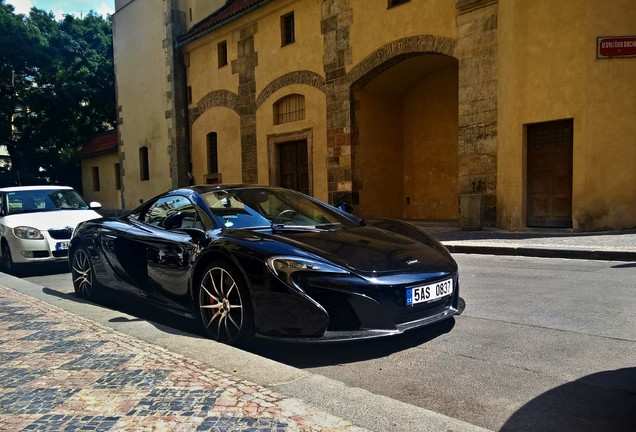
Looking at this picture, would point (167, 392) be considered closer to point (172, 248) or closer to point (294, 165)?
point (172, 248)

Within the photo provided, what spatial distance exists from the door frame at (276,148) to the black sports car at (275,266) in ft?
39.2

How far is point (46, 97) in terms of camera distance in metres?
32.7

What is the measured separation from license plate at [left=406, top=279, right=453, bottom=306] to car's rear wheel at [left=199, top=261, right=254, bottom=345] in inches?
45.9

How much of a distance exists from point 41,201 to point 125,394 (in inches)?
306

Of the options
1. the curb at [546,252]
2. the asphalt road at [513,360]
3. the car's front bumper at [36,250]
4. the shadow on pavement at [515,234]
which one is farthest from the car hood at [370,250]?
the shadow on pavement at [515,234]

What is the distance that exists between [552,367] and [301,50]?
15.5m

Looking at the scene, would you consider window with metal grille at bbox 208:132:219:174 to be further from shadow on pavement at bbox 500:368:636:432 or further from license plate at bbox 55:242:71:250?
shadow on pavement at bbox 500:368:636:432

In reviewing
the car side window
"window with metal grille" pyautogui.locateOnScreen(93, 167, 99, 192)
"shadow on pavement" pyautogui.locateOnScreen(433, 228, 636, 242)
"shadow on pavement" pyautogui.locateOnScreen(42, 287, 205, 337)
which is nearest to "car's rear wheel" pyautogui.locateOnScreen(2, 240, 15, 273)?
"shadow on pavement" pyautogui.locateOnScreen(42, 287, 205, 337)

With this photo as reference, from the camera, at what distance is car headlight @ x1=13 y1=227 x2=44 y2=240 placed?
8094mm

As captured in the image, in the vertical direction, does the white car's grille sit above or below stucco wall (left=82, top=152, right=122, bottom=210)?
below

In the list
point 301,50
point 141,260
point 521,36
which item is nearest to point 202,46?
point 301,50

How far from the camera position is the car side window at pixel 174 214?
452 centimetres

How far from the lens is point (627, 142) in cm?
1103

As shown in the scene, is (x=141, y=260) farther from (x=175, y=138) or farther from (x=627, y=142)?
(x=175, y=138)
